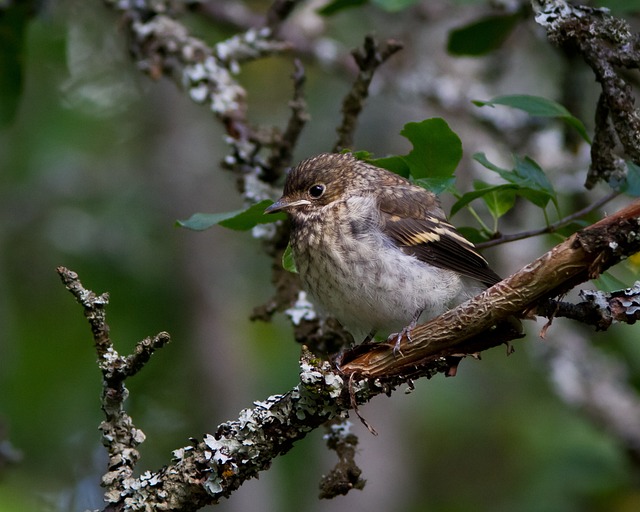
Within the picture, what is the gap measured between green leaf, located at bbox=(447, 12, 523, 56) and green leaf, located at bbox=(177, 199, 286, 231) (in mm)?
1809

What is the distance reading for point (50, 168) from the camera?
7113 millimetres

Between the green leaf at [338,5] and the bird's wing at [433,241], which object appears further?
the green leaf at [338,5]

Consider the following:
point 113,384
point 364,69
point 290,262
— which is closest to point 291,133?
point 364,69

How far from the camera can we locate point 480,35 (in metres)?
4.92


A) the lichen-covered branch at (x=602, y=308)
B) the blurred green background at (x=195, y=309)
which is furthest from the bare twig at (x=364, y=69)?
the blurred green background at (x=195, y=309)

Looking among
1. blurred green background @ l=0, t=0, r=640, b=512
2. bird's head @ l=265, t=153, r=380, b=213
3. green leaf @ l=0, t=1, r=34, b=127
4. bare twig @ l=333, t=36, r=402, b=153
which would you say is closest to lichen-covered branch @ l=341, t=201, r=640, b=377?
bird's head @ l=265, t=153, r=380, b=213

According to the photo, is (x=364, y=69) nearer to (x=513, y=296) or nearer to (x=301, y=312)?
(x=301, y=312)

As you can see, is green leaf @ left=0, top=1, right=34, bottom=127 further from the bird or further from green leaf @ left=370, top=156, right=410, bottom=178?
green leaf @ left=370, top=156, right=410, bottom=178

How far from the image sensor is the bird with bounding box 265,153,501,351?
3.75m

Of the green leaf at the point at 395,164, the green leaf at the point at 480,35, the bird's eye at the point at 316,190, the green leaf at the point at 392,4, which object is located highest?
the green leaf at the point at 392,4

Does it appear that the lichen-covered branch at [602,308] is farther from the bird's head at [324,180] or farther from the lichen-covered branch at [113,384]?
the bird's head at [324,180]

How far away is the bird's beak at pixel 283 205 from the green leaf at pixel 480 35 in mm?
1342

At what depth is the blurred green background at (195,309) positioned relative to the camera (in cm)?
634

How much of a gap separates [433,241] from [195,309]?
3.22 metres
